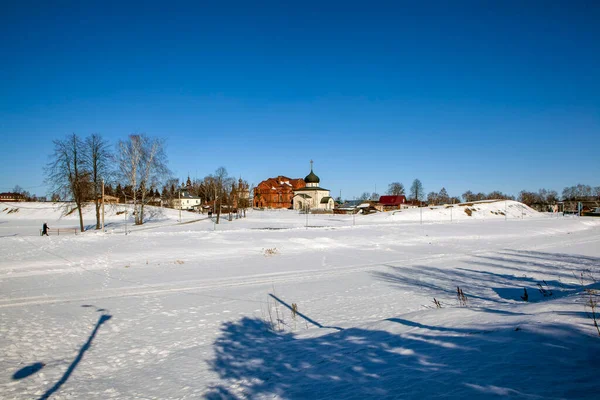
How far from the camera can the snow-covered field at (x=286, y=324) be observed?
5.81 meters

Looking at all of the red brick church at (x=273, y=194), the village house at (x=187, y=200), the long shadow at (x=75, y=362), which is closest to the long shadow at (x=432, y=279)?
the long shadow at (x=75, y=362)

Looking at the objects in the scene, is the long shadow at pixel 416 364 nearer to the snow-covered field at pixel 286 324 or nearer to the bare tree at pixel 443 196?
the snow-covered field at pixel 286 324

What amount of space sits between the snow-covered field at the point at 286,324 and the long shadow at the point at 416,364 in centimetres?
3

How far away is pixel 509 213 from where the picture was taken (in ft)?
251

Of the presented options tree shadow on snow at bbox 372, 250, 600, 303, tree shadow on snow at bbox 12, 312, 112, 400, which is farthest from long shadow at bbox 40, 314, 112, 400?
tree shadow on snow at bbox 372, 250, 600, 303

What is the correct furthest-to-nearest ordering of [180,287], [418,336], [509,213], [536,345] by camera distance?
1. [509,213]
2. [180,287]
3. [418,336]
4. [536,345]

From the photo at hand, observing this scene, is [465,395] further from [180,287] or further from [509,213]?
[509,213]

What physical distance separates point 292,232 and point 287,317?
25.2 m

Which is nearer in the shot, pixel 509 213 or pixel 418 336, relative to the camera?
pixel 418 336

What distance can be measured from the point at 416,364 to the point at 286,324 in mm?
5609

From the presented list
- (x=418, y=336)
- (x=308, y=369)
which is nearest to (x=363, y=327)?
(x=418, y=336)

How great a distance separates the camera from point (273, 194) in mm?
108812

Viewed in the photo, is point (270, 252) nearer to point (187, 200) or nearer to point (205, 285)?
point (205, 285)

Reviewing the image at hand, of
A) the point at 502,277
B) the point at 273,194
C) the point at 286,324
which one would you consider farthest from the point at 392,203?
the point at 286,324
